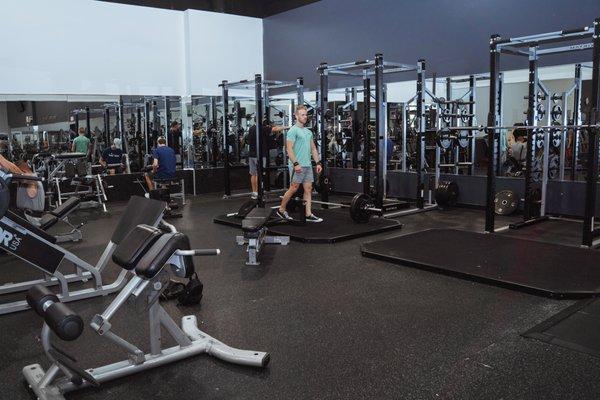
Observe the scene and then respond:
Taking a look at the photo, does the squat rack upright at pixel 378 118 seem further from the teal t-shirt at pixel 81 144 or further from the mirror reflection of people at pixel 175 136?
the teal t-shirt at pixel 81 144

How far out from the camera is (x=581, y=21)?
6.83 meters

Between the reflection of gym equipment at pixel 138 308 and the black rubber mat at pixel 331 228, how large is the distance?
2.77m

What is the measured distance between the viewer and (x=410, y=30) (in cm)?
879

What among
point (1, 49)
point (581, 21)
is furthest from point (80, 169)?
point (581, 21)

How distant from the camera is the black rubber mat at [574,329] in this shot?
2609 mm

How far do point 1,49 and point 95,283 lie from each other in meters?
6.09

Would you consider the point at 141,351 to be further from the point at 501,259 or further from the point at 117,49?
the point at 117,49

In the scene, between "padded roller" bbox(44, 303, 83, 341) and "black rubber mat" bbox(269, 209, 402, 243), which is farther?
"black rubber mat" bbox(269, 209, 402, 243)

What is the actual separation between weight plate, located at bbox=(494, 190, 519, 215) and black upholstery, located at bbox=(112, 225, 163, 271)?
213 inches

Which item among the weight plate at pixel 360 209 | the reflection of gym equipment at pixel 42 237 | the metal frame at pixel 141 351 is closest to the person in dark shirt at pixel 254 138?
the weight plate at pixel 360 209

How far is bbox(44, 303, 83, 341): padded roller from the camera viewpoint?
1968 mm

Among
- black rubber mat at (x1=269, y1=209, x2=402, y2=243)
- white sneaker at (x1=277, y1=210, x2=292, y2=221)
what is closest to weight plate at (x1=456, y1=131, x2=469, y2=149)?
black rubber mat at (x1=269, y1=209, x2=402, y2=243)

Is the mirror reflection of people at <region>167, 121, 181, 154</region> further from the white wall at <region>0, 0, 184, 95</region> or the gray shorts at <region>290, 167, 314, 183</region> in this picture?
the gray shorts at <region>290, 167, 314, 183</region>

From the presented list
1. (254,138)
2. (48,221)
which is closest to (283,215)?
(254,138)
